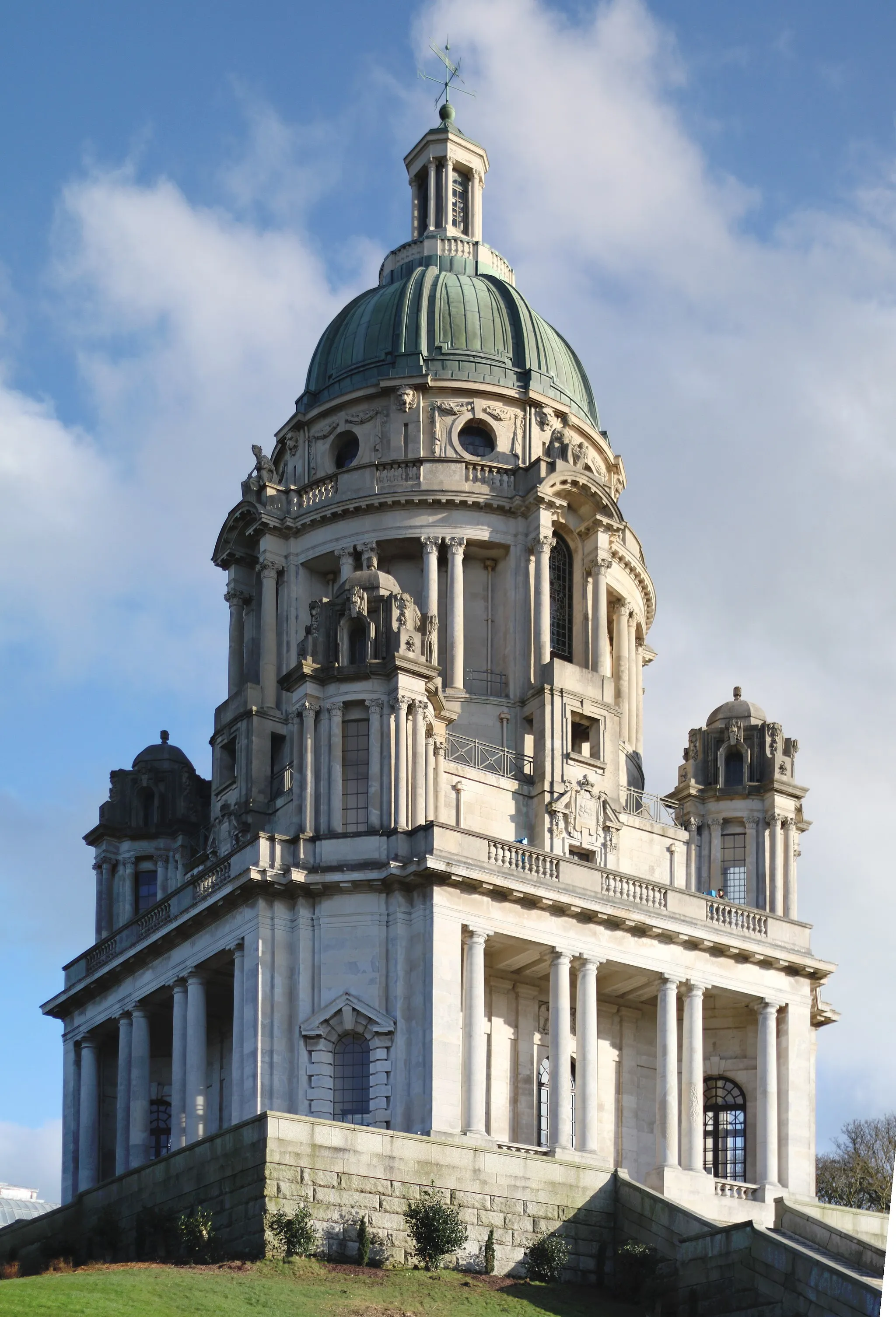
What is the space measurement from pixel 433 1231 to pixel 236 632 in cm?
3547

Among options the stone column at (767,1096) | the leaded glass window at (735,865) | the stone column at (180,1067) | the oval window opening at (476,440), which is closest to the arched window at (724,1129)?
the stone column at (767,1096)

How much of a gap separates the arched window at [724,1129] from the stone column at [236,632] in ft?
74.3

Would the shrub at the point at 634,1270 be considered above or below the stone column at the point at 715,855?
below

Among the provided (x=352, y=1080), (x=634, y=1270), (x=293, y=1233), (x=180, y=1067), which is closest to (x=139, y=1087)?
(x=180, y=1067)

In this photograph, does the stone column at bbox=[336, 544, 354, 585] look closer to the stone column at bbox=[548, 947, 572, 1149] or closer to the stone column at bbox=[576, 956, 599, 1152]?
the stone column at bbox=[548, 947, 572, 1149]

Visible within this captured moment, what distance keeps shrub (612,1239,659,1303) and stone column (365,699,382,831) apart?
17641 mm

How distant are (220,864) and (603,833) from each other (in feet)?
45.1

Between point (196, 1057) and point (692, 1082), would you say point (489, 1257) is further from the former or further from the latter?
point (196, 1057)

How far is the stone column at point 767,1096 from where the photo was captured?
242 feet

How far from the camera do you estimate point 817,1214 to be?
5878 centimetres

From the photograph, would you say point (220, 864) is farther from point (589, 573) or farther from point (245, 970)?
point (589, 573)

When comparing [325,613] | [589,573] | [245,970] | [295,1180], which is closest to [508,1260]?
[295,1180]

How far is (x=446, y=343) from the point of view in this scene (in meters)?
87.8

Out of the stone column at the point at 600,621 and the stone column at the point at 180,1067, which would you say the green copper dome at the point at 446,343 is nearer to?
the stone column at the point at 600,621
